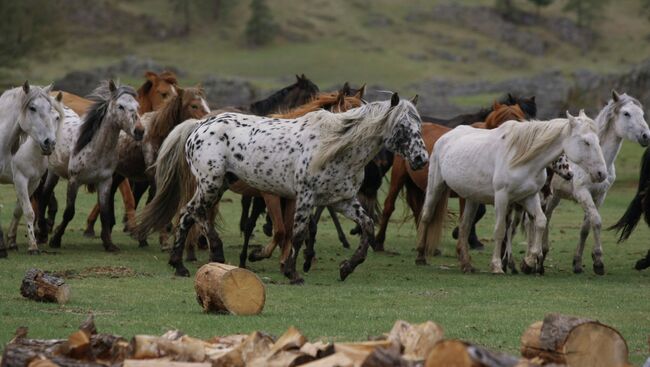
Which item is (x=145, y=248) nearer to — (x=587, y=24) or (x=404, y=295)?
(x=404, y=295)

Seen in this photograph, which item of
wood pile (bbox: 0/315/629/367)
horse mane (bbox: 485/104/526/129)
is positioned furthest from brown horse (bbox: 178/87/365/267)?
wood pile (bbox: 0/315/629/367)

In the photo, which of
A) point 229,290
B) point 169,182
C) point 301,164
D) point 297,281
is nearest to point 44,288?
point 229,290

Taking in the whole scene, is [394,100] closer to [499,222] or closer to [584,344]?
[499,222]

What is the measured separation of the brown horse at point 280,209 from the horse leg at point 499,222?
2197 millimetres

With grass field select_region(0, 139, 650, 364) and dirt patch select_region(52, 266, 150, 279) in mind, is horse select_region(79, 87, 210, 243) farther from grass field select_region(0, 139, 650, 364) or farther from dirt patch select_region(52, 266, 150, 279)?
dirt patch select_region(52, 266, 150, 279)

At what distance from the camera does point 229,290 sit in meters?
9.62

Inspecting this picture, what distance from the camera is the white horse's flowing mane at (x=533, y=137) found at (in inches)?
531

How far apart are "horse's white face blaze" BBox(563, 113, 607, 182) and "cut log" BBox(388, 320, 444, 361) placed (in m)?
6.87

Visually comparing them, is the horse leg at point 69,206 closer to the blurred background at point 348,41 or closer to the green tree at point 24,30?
the green tree at point 24,30

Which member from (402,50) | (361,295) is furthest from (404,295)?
A: (402,50)

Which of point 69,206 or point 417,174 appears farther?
point 417,174

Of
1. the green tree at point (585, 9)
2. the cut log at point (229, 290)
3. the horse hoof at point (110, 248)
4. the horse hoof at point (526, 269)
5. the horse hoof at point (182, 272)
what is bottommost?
the horse hoof at point (110, 248)

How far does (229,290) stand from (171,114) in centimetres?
662

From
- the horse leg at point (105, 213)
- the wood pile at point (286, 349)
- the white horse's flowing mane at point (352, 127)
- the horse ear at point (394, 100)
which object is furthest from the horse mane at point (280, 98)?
the wood pile at point (286, 349)
